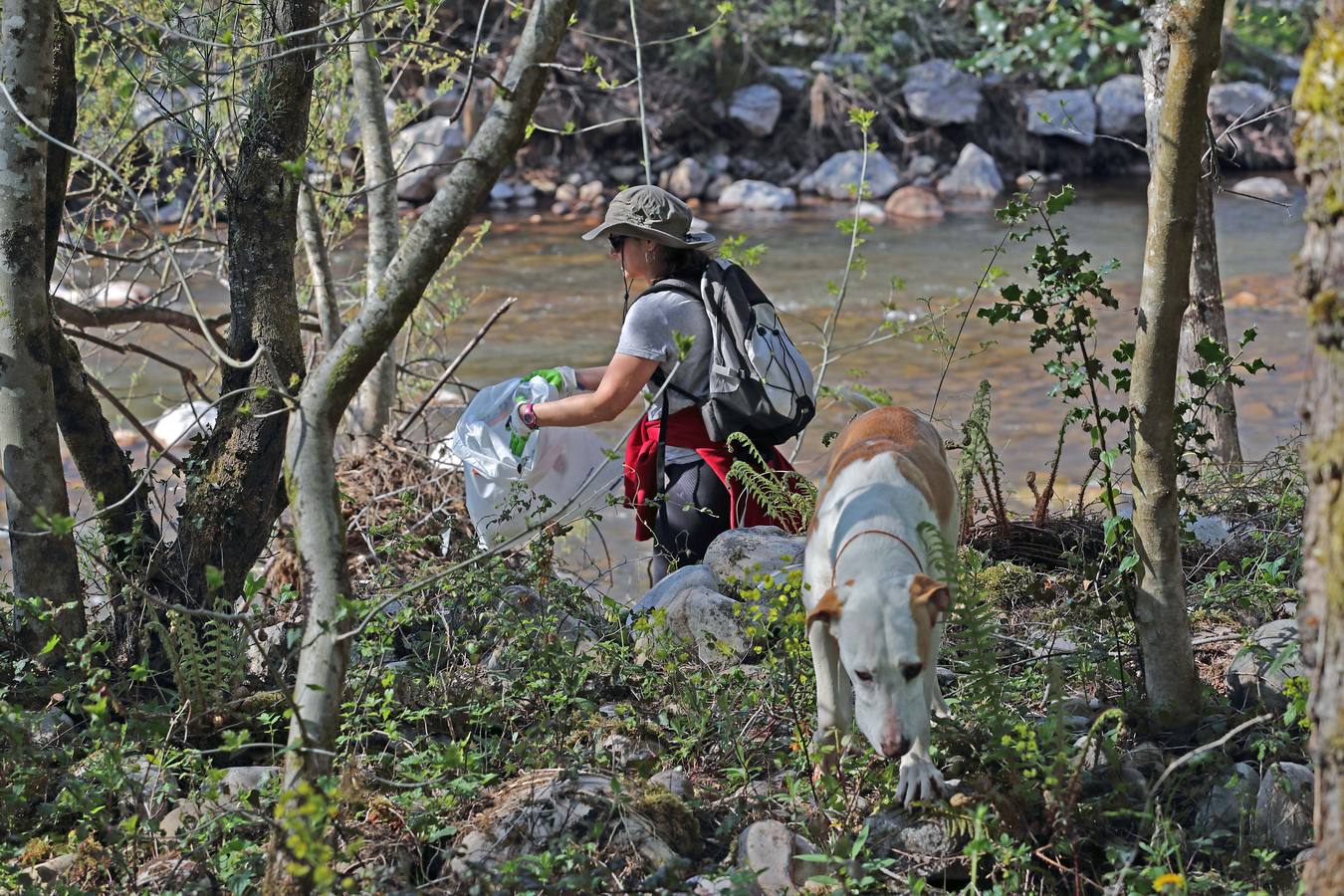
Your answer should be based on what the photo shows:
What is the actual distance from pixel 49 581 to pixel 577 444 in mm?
2149

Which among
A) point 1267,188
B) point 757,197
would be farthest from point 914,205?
point 1267,188

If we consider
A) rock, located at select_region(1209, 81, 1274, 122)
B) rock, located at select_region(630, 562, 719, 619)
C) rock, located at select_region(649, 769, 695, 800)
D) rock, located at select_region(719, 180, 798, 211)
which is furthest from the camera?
rock, located at select_region(1209, 81, 1274, 122)

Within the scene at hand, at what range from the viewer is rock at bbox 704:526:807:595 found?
177 inches

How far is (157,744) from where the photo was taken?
10.8 feet

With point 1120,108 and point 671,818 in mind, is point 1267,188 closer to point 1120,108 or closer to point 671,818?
point 1120,108

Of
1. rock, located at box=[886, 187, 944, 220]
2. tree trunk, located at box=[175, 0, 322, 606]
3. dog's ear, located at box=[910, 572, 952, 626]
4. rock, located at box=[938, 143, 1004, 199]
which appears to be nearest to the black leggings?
tree trunk, located at box=[175, 0, 322, 606]

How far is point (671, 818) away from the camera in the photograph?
3.14m

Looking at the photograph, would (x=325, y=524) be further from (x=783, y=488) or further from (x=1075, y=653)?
(x=1075, y=653)

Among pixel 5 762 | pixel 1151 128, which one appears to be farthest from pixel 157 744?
pixel 1151 128

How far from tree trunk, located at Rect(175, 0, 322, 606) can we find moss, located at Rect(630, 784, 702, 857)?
168 centimetres

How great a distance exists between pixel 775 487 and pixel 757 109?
16306 millimetres

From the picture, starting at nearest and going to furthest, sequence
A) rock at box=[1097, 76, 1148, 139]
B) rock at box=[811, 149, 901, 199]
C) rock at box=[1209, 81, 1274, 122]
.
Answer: rock at box=[811, 149, 901, 199], rock at box=[1209, 81, 1274, 122], rock at box=[1097, 76, 1148, 139]

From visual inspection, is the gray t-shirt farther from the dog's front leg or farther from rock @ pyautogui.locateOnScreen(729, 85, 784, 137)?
rock @ pyautogui.locateOnScreen(729, 85, 784, 137)

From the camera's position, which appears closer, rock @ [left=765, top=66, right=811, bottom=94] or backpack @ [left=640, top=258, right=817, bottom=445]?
backpack @ [left=640, top=258, right=817, bottom=445]
